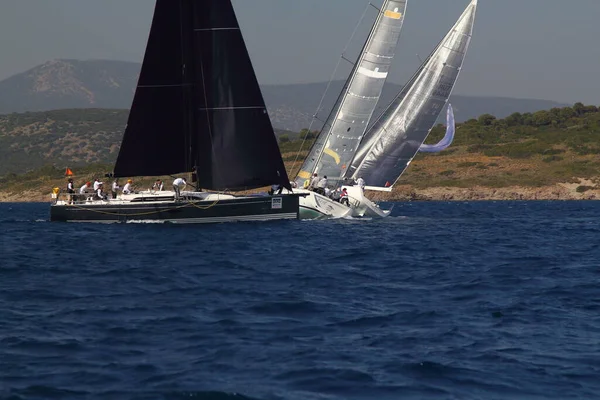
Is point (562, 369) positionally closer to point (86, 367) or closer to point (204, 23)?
point (86, 367)

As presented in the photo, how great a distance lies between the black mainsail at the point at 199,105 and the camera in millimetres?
42156

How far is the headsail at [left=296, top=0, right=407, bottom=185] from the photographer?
49.2 m

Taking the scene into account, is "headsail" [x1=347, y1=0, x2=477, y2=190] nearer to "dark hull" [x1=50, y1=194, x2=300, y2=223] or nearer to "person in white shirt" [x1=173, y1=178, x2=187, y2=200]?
"dark hull" [x1=50, y1=194, x2=300, y2=223]

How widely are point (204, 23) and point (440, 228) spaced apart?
14.2 meters

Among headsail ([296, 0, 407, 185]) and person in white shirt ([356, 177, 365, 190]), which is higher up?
headsail ([296, 0, 407, 185])

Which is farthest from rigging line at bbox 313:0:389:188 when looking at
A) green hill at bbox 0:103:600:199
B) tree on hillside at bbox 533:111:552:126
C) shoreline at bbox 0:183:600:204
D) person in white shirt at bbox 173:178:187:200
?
tree on hillside at bbox 533:111:552:126

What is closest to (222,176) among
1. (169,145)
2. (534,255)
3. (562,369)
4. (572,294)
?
(169,145)

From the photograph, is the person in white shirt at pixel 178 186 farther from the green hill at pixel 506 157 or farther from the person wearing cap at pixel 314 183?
the green hill at pixel 506 157

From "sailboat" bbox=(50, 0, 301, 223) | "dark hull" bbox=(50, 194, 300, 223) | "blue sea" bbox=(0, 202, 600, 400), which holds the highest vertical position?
"sailboat" bbox=(50, 0, 301, 223)

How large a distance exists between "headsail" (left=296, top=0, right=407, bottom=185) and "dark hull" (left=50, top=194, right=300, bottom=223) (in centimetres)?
625

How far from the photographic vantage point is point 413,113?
2030 inches

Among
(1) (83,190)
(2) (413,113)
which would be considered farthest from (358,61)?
(1) (83,190)

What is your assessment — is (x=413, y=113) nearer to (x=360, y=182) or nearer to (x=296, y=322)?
(x=360, y=182)

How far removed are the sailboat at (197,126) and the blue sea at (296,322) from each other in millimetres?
10208
